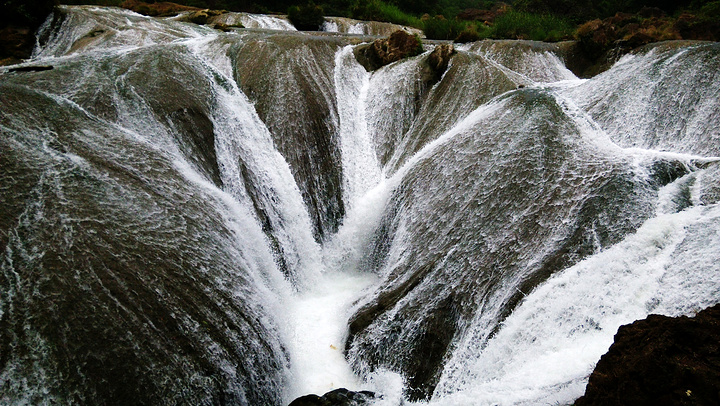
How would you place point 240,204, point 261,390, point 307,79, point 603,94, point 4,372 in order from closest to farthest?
point 4,372 < point 261,390 < point 240,204 < point 603,94 < point 307,79

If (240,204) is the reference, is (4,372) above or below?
above

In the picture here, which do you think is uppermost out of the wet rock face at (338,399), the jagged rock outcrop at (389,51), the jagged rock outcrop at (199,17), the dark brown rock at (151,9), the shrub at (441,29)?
the jagged rock outcrop at (389,51)

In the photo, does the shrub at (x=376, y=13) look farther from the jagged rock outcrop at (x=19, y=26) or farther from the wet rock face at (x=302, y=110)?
the jagged rock outcrop at (x=19, y=26)

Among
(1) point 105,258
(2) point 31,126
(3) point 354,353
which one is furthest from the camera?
(3) point 354,353

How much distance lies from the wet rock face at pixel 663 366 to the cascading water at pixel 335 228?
352 millimetres

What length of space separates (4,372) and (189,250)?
1696mm

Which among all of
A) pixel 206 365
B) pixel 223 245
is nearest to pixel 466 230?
pixel 223 245

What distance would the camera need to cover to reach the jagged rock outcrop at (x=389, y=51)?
920 cm

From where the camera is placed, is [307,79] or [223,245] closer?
[223,245]

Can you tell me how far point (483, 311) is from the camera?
167 inches

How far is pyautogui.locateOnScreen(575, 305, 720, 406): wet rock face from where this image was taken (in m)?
2.22

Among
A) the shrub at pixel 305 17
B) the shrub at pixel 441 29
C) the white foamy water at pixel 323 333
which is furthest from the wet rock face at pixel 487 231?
the shrub at pixel 305 17

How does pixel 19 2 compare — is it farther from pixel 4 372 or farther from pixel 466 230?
pixel 466 230

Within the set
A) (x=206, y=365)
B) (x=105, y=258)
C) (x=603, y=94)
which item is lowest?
(x=206, y=365)
